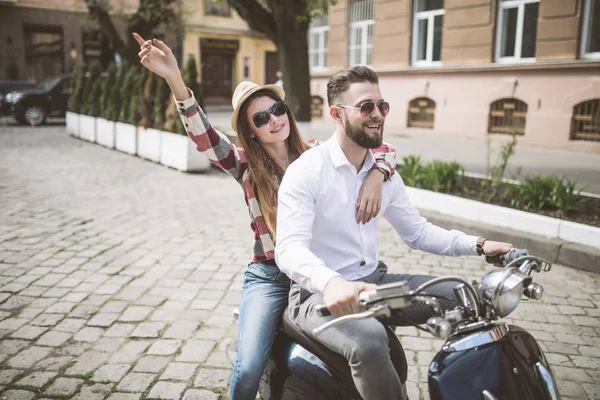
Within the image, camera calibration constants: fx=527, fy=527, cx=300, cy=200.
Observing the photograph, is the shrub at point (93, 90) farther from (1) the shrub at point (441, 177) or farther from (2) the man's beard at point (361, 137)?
(2) the man's beard at point (361, 137)

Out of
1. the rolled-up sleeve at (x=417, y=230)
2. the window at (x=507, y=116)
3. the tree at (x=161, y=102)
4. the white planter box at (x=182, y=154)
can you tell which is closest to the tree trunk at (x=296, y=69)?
the white planter box at (x=182, y=154)

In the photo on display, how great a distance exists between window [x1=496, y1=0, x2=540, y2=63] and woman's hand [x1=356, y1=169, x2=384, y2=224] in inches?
500

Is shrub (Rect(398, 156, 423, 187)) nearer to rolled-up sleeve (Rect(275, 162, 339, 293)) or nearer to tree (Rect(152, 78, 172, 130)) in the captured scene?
rolled-up sleeve (Rect(275, 162, 339, 293))

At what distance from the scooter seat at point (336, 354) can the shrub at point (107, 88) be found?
12894mm

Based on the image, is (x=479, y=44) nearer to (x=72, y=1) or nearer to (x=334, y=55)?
(x=334, y=55)

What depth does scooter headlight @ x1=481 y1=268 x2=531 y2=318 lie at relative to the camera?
167 centimetres

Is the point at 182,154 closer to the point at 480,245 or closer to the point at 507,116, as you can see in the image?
the point at 507,116

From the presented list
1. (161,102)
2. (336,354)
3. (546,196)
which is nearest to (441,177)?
(546,196)

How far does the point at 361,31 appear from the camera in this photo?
1852 centimetres

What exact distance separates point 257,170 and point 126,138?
36.1ft

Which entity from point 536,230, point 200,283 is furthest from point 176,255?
point 536,230

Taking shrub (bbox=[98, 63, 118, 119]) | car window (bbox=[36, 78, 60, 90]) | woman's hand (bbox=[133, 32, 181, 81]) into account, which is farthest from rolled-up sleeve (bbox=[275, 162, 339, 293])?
car window (bbox=[36, 78, 60, 90])

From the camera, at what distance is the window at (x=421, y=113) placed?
16.0m

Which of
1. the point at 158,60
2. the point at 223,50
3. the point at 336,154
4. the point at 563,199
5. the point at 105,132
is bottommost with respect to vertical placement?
the point at 563,199
